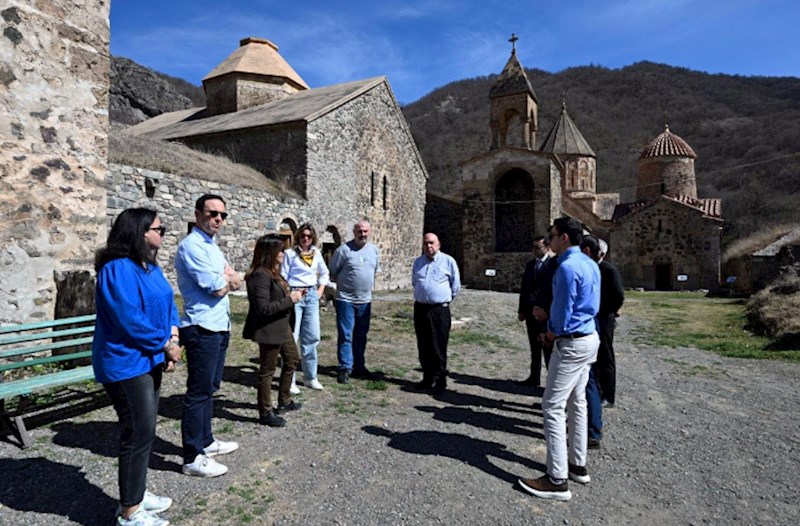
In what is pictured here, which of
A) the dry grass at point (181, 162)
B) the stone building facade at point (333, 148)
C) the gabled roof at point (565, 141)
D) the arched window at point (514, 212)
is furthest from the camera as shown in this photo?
the gabled roof at point (565, 141)

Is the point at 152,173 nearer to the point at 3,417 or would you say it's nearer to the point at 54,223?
the point at 54,223

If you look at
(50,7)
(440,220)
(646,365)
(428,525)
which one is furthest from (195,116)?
(428,525)

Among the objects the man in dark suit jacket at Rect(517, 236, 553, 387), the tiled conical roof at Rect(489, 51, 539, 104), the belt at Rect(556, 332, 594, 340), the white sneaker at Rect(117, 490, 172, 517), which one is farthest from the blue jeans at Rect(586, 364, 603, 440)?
the tiled conical roof at Rect(489, 51, 539, 104)

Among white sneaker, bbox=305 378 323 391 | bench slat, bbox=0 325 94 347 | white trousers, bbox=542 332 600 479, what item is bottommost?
white sneaker, bbox=305 378 323 391

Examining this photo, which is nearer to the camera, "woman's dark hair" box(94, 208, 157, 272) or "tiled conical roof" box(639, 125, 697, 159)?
"woman's dark hair" box(94, 208, 157, 272)

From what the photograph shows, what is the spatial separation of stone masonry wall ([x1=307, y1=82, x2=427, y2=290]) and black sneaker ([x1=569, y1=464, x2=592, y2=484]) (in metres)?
12.6

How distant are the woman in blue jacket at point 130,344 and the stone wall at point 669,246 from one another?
964 inches

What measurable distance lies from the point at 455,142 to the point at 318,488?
6000cm

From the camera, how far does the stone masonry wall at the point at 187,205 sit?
32.4 feet

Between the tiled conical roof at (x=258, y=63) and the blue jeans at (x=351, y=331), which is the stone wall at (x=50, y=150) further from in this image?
the tiled conical roof at (x=258, y=63)

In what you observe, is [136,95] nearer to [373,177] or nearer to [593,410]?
[373,177]

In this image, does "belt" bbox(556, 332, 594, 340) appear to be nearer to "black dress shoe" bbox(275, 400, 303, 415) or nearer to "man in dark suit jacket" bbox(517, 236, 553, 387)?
"man in dark suit jacket" bbox(517, 236, 553, 387)

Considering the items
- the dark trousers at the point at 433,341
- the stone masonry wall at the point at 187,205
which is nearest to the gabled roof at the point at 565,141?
the stone masonry wall at the point at 187,205

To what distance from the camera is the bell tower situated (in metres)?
23.8
